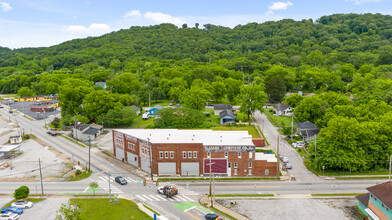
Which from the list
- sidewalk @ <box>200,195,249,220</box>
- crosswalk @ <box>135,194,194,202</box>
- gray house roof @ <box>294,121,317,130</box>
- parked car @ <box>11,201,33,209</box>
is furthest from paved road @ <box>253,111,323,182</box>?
parked car @ <box>11,201,33,209</box>

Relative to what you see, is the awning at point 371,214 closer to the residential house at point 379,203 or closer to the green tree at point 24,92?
the residential house at point 379,203

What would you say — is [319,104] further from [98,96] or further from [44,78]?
[44,78]

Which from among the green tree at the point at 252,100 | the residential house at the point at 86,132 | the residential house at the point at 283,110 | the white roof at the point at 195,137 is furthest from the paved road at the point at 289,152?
the residential house at the point at 86,132

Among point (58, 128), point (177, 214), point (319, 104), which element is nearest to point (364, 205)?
point (177, 214)

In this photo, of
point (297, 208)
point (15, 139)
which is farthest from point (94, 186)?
point (15, 139)

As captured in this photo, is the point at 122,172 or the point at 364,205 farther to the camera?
the point at 122,172

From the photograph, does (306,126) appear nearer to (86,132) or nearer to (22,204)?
(86,132)
